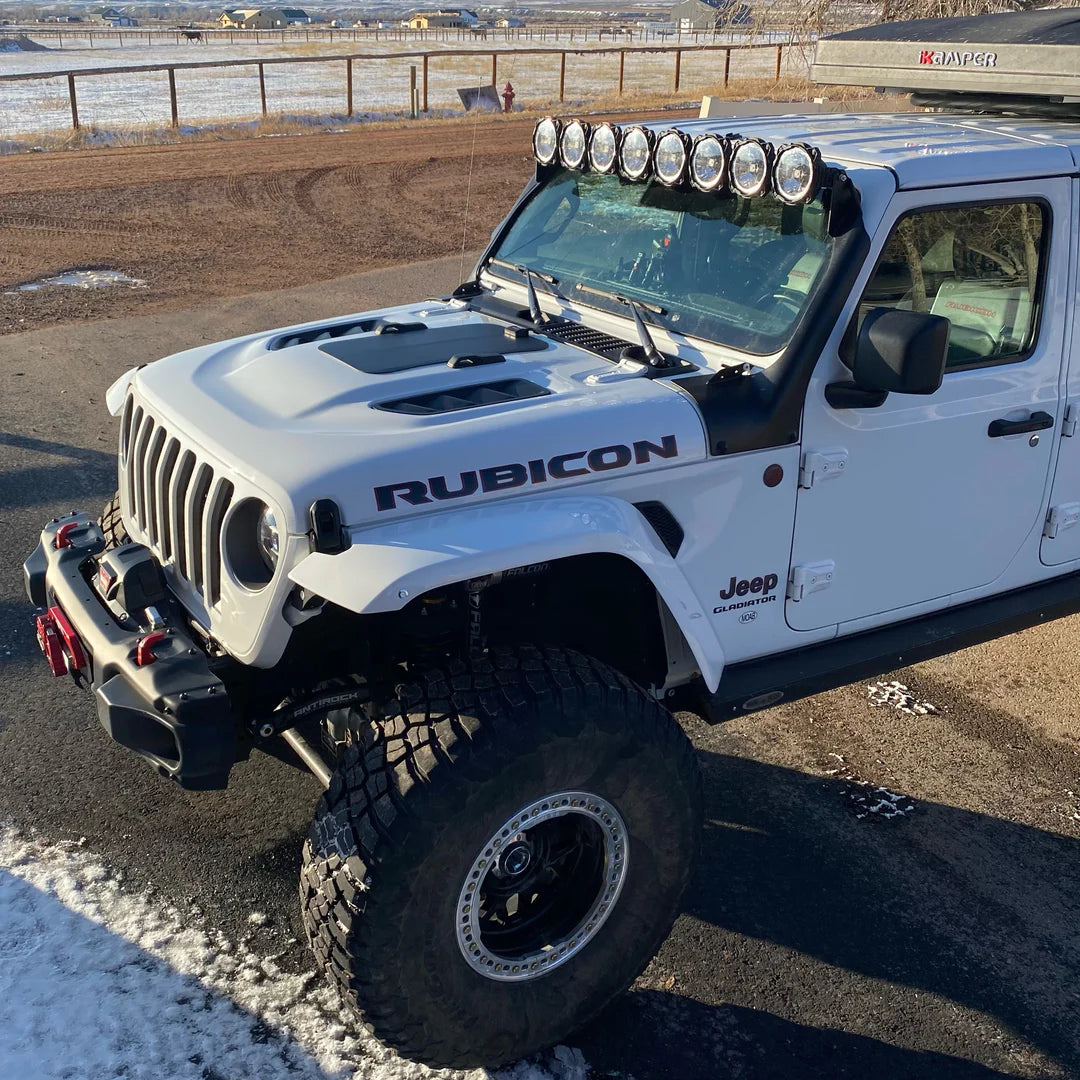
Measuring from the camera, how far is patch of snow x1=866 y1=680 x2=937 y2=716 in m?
4.71

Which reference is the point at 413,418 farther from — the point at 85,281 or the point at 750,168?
the point at 85,281

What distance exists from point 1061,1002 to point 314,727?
225 cm

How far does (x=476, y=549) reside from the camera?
2.72 m

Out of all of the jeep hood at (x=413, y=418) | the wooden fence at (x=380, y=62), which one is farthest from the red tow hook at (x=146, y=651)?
the wooden fence at (x=380, y=62)

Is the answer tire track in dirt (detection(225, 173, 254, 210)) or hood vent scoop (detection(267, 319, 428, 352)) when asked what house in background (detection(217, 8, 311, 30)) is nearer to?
tire track in dirt (detection(225, 173, 254, 210))

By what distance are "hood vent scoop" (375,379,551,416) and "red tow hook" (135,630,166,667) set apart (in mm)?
828

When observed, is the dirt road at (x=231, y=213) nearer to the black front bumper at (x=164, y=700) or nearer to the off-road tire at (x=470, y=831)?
the black front bumper at (x=164, y=700)

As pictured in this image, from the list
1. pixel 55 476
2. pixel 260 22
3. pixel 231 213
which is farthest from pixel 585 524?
pixel 260 22

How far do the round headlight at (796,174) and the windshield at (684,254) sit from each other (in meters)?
0.18

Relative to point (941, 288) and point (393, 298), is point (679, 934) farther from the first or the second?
point (393, 298)

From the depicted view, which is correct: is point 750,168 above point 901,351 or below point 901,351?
above

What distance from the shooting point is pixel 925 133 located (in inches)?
155

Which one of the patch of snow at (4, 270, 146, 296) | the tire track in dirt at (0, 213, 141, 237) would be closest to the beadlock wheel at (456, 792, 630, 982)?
the patch of snow at (4, 270, 146, 296)

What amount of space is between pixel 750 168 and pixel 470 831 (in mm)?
2020
